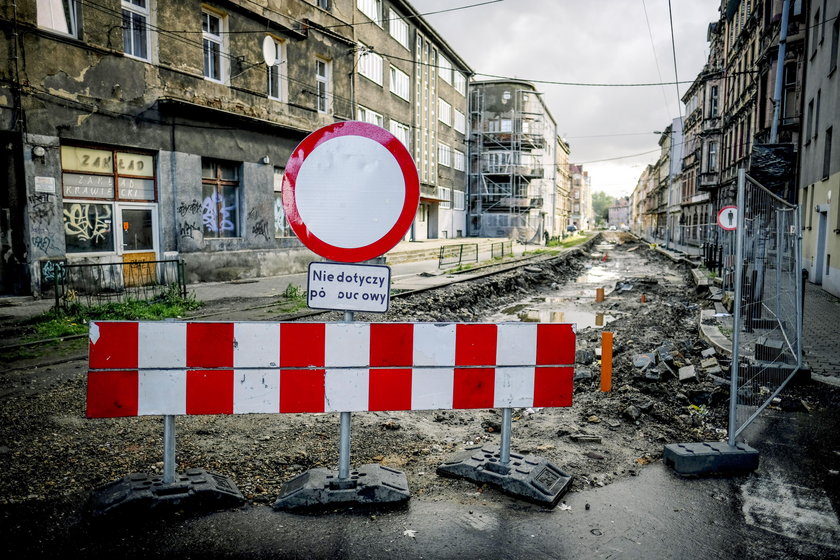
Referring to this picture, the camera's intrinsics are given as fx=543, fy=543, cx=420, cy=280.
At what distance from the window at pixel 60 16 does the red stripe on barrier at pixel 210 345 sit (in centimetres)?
1241

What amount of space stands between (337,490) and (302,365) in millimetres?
763

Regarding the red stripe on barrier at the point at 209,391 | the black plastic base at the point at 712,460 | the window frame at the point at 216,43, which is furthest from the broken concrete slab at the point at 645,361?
the window frame at the point at 216,43

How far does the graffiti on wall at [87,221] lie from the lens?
1272cm

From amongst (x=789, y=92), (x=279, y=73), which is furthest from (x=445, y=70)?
(x=279, y=73)

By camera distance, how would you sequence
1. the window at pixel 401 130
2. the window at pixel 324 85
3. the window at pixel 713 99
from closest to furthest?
the window at pixel 324 85 < the window at pixel 401 130 < the window at pixel 713 99

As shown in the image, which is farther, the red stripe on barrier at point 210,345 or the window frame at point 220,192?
the window frame at point 220,192

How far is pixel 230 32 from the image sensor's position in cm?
1666

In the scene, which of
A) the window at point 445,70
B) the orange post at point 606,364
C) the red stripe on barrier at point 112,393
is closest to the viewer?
the red stripe on barrier at point 112,393

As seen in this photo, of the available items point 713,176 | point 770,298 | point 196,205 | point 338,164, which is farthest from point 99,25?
point 713,176

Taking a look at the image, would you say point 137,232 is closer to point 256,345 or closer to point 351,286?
point 256,345

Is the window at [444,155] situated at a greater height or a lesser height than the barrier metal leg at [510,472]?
greater

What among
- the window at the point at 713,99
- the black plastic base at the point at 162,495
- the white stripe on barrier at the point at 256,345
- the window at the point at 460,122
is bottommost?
the black plastic base at the point at 162,495

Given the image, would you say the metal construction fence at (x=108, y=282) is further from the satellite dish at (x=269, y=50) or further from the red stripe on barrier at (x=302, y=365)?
the satellite dish at (x=269, y=50)

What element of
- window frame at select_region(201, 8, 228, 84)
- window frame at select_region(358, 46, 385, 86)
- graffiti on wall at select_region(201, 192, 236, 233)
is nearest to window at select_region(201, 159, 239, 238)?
graffiti on wall at select_region(201, 192, 236, 233)
